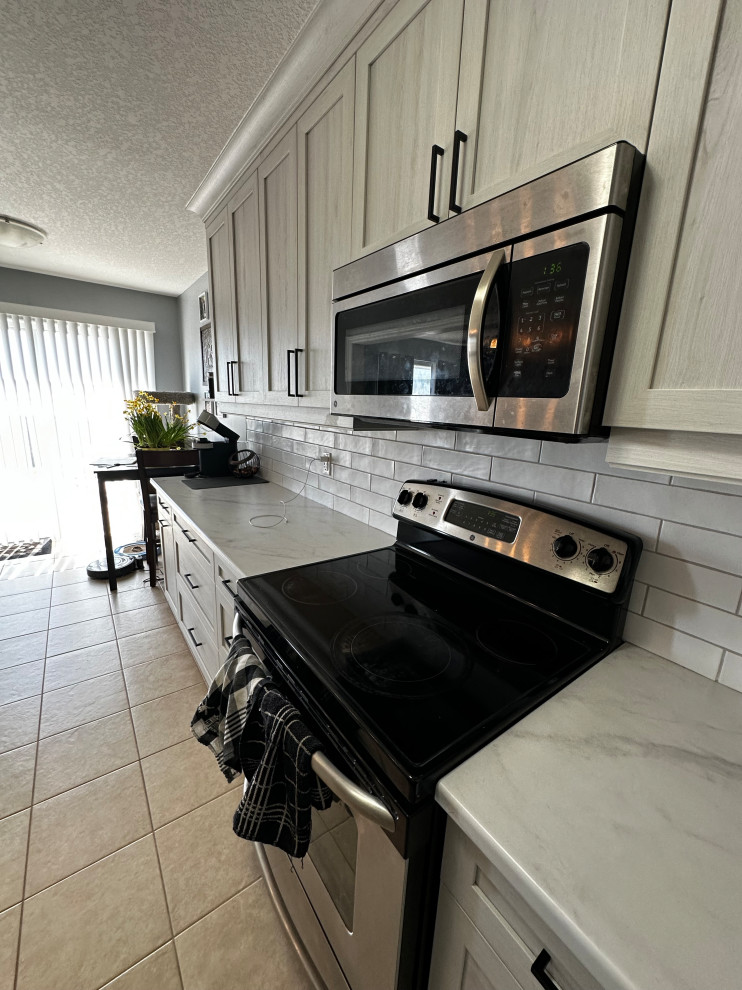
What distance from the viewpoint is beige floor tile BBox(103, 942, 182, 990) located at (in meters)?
0.99

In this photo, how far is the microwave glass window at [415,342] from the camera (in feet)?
2.43

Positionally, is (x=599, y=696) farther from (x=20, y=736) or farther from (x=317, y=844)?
(x=20, y=736)

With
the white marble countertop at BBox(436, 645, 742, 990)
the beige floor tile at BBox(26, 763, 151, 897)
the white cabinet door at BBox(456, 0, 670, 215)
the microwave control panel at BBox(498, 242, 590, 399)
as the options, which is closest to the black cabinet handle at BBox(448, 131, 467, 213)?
the white cabinet door at BBox(456, 0, 670, 215)

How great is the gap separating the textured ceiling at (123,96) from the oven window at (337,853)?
1.93 metres

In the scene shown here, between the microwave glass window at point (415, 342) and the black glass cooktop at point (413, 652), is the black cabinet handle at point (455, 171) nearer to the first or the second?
the microwave glass window at point (415, 342)

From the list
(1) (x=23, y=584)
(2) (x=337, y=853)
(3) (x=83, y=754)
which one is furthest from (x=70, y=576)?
(2) (x=337, y=853)

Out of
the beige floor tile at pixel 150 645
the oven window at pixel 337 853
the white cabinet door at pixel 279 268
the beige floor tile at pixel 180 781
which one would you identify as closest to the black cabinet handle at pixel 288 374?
the white cabinet door at pixel 279 268

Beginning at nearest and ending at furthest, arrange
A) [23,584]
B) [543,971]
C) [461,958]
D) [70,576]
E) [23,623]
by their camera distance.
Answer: [543,971]
[461,958]
[23,623]
[23,584]
[70,576]

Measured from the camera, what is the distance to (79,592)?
290 cm

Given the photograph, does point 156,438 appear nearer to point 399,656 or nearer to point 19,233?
point 19,233

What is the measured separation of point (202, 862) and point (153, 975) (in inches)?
10.3

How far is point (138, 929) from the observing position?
110 cm

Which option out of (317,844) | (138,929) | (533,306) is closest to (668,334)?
(533,306)

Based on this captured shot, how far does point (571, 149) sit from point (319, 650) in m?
0.95
